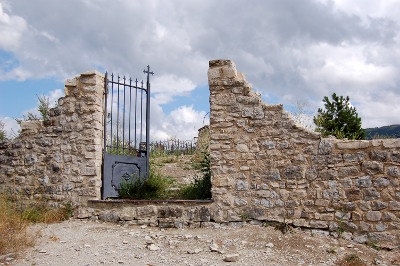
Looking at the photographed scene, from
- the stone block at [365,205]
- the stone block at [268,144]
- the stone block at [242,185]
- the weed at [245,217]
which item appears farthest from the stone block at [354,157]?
the weed at [245,217]

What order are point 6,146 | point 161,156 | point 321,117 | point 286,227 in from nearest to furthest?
point 286,227, point 6,146, point 321,117, point 161,156

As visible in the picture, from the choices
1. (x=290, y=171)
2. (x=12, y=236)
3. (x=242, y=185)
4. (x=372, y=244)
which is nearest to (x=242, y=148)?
(x=242, y=185)

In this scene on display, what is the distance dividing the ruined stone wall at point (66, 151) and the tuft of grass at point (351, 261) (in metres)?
4.41

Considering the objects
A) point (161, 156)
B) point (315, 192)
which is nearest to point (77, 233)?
point (315, 192)

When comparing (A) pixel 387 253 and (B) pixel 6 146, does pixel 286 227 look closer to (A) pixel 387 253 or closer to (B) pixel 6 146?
(A) pixel 387 253

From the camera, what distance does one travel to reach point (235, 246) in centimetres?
607

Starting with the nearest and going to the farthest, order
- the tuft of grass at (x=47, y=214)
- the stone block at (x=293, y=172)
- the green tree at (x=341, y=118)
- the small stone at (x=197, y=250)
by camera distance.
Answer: the small stone at (x=197, y=250), the stone block at (x=293, y=172), the tuft of grass at (x=47, y=214), the green tree at (x=341, y=118)

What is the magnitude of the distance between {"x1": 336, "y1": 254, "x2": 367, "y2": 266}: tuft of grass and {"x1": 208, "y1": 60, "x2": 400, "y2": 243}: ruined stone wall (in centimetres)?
68

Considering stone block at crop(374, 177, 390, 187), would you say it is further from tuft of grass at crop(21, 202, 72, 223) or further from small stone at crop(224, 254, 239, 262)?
tuft of grass at crop(21, 202, 72, 223)

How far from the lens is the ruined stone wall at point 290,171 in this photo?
6.39 meters

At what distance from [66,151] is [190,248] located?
3.32 m

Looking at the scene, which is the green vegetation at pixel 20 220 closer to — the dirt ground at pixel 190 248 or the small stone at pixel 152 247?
the dirt ground at pixel 190 248

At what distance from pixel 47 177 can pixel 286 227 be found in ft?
15.3

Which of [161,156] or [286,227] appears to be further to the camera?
[161,156]
